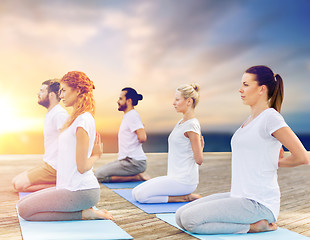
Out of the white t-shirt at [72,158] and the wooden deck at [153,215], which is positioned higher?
the white t-shirt at [72,158]

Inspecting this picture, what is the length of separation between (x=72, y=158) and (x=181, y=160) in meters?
1.20

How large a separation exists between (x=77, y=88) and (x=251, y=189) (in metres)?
1.39

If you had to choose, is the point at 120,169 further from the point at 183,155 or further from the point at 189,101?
the point at 189,101

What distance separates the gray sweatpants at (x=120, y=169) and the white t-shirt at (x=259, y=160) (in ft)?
8.65

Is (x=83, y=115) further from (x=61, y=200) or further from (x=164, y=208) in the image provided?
(x=164, y=208)

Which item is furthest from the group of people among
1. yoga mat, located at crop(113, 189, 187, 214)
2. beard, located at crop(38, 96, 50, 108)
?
beard, located at crop(38, 96, 50, 108)

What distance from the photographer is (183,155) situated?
3725mm

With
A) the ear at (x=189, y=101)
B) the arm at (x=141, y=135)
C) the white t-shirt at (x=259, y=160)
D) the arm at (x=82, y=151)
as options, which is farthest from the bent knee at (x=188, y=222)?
the arm at (x=141, y=135)

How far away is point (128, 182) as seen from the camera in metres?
5.19

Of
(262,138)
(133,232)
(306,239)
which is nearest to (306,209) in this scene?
(306,239)

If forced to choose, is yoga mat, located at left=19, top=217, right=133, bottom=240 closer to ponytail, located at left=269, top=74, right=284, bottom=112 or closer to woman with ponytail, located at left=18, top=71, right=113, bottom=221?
woman with ponytail, located at left=18, top=71, right=113, bottom=221

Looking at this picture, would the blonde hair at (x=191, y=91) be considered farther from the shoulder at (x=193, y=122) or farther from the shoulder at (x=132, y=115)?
the shoulder at (x=132, y=115)

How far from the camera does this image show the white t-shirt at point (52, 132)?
411cm

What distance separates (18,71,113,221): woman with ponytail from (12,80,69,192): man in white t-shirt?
1.23 m
